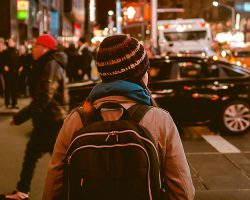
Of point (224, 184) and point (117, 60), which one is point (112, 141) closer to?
point (117, 60)

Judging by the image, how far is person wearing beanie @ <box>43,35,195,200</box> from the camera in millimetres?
2582

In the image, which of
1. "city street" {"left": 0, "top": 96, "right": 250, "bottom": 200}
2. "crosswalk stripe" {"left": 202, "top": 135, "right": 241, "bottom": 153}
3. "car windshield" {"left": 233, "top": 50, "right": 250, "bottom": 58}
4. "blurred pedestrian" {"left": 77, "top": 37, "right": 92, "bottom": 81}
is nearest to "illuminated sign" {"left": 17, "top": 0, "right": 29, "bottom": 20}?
"blurred pedestrian" {"left": 77, "top": 37, "right": 92, "bottom": 81}

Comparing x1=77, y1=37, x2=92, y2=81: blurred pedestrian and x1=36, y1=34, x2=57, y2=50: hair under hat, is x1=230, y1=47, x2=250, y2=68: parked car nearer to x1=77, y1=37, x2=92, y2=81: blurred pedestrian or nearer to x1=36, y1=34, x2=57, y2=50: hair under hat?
x1=77, y1=37, x2=92, y2=81: blurred pedestrian

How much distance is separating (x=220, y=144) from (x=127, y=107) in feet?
25.7

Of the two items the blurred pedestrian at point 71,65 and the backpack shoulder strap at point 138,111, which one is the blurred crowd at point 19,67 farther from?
the backpack shoulder strap at point 138,111

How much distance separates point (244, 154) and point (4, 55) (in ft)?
29.4

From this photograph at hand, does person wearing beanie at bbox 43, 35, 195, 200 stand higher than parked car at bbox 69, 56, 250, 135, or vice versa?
person wearing beanie at bbox 43, 35, 195, 200

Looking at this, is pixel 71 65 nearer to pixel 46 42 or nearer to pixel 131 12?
pixel 131 12

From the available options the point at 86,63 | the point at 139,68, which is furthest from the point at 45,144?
the point at 86,63

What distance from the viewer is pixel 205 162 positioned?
8.66m

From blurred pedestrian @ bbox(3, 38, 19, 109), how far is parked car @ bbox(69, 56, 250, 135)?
423 cm

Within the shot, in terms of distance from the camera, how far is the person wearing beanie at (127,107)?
8.47ft

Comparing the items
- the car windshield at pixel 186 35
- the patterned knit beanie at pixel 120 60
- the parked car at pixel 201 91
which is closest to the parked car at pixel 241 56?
the car windshield at pixel 186 35

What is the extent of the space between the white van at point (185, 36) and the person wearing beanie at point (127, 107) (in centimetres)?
2710
